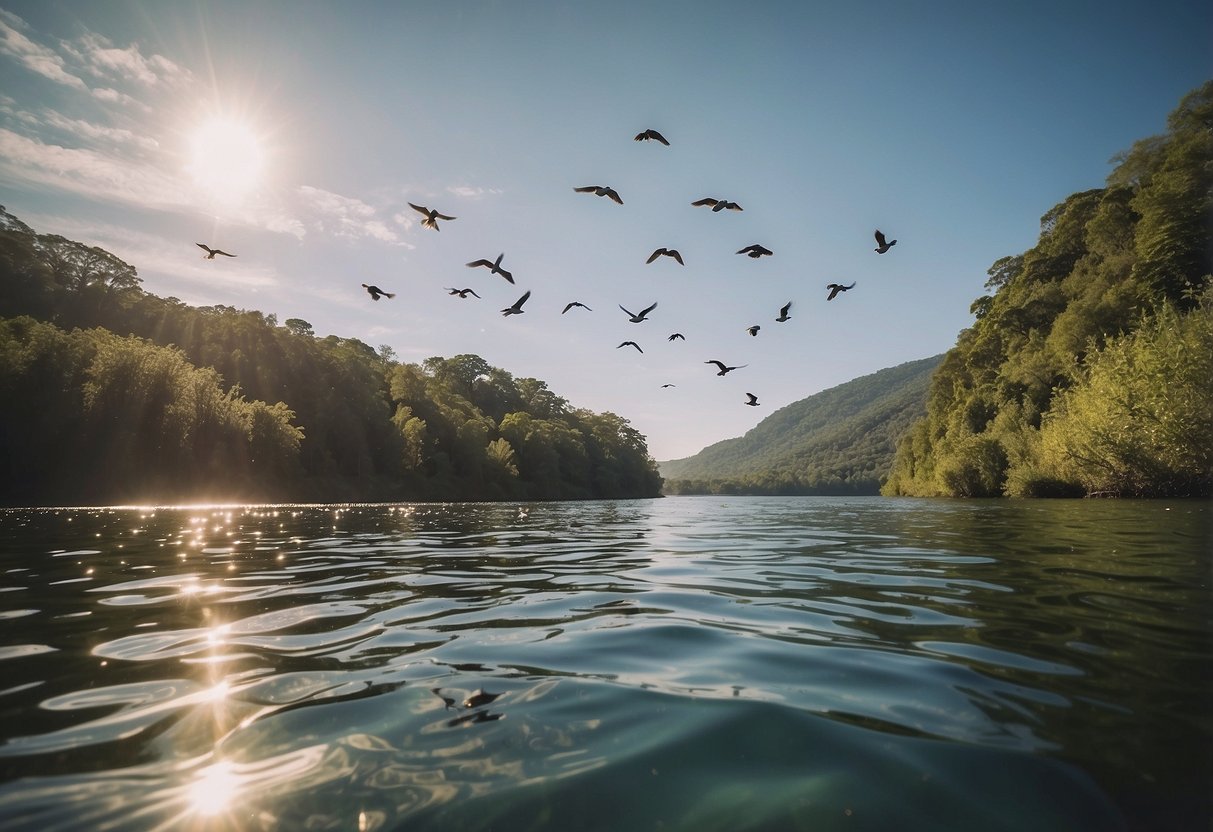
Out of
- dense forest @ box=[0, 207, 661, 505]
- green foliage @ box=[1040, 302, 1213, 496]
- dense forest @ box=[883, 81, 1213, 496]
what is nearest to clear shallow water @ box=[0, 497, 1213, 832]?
green foliage @ box=[1040, 302, 1213, 496]

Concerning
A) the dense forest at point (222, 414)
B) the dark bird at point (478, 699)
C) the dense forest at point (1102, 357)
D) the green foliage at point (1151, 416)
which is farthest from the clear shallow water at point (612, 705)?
the dense forest at point (222, 414)

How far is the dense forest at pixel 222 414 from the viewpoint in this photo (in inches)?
1642

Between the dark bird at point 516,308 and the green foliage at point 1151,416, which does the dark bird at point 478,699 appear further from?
the green foliage at point 1151,416

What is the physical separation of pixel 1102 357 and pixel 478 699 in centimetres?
4494

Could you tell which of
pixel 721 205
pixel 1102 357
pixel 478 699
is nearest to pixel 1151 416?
pixel 1102 357

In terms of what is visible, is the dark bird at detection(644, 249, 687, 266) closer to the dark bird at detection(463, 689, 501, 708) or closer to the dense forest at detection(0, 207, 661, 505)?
the dark bird at detection(463, 689, 501, 708)

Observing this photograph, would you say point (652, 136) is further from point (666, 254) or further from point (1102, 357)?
point (1102, 357)

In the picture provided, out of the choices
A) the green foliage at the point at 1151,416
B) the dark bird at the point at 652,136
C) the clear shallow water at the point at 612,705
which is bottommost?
the clear shallow water at the point at 612,705

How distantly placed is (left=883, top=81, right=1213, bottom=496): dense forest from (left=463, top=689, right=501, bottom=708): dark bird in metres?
35.2

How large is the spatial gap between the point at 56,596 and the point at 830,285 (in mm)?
16493

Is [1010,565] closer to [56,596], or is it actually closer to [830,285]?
[830,285]

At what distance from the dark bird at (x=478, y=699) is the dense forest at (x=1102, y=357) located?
3518cm

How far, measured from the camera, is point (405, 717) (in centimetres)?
358

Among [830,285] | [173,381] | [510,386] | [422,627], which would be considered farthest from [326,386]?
[422,627]
